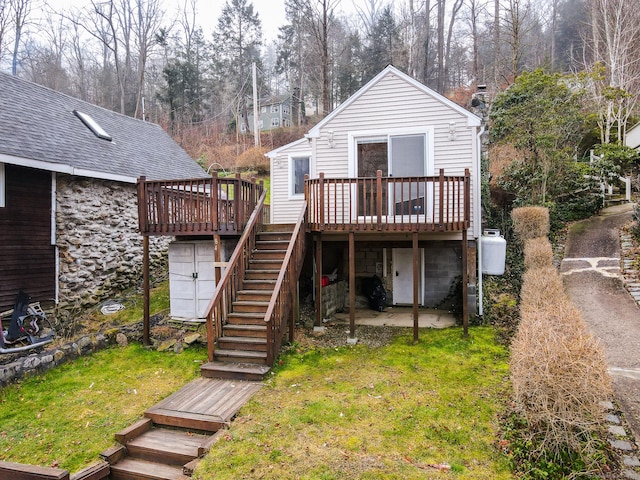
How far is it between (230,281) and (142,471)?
11.3 ft

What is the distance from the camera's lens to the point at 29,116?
9.60m

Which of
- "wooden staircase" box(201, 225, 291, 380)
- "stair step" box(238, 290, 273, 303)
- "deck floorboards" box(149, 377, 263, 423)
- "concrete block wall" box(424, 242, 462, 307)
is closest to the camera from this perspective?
"deck floorboards" box(149, 377, 263, 423)

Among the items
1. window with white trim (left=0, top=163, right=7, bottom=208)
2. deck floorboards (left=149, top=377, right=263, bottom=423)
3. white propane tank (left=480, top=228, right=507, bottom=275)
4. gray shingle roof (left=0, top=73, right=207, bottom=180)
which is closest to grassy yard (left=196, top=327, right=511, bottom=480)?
deck floorboards (left=149, top=377, right=263, bottom=423)

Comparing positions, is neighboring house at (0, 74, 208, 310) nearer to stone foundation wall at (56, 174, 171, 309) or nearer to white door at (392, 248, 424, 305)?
stone foundation wall at (56, 174, 171, 309)

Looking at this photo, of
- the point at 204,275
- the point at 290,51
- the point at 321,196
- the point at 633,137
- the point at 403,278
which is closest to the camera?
the point at 321,196

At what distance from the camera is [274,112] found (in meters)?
35.5

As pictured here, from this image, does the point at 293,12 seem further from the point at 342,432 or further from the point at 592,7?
the point at 342,432

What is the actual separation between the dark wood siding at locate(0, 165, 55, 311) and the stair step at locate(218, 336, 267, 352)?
16.0 feet

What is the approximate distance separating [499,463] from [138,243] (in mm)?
10556

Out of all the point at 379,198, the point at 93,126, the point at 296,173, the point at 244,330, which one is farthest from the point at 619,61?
the point at 93,126

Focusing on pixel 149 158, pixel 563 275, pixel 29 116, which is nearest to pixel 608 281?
pixel 563 275

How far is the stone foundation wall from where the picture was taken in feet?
30.0

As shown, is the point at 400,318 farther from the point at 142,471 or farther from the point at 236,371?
the point at 142,471

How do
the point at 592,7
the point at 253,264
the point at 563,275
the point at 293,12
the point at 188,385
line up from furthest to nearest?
the point at 293,12 → the point at 592,7 → the point at 563,275 → the point at 253,264 → the point at 188,385
